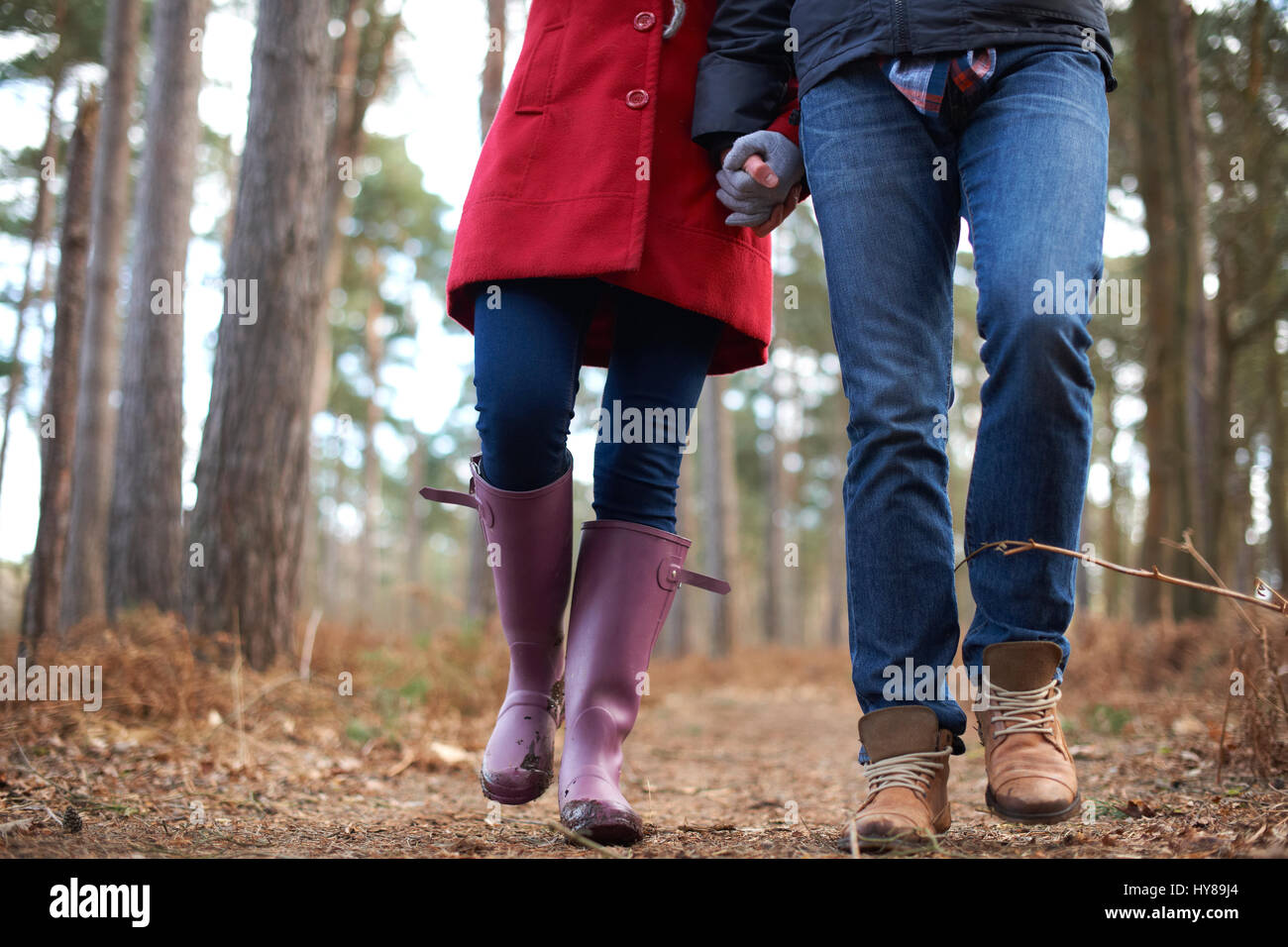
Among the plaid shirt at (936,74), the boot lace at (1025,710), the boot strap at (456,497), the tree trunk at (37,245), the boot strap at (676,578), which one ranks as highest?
the tree trunk at (37,245)

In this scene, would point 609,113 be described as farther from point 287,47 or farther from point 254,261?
point 287,47

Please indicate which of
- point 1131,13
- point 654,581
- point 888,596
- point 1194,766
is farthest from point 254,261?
point 1131,13

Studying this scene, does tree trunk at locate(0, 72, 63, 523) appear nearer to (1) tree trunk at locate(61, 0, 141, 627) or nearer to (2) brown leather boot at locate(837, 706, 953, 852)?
(1) tree trunk at locate(61, 0, 141, 627)

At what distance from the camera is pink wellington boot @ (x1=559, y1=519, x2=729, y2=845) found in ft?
6.32

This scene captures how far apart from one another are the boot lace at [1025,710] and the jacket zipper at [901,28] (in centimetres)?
121

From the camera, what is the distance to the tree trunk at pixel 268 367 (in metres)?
4.91

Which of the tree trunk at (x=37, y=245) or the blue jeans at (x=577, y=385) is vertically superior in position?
the tree trunk at (x=37, y=245)

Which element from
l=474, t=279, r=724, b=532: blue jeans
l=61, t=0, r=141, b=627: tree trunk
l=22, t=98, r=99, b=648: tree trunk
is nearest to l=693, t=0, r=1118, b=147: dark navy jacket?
l=474, t=279, r=724, b=532: blue jeans

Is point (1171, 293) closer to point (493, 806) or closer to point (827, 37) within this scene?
point (827, 37)

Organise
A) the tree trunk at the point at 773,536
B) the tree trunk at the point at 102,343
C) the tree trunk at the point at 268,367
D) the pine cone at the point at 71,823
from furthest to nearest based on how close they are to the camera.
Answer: the tree trunk at the point at 773,536, the tree trunk at the point at 102,343, the tree trunk at the point at 268,367, the pine cone at the point at 71,823

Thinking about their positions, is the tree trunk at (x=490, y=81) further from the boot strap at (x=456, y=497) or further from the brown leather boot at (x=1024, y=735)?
the brown leather boot at (x=1024, y=735)

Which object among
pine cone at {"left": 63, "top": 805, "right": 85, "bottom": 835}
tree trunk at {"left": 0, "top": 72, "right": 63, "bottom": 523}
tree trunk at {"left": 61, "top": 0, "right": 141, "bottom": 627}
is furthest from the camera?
tree trunk at {"left": 0, "top": 72, "right": 63, "bottom": 523}

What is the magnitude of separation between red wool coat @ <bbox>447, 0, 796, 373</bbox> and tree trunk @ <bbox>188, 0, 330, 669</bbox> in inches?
132

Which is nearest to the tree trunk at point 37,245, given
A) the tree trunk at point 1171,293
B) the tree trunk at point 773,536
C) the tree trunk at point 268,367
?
the tree trunk at point 268,367
